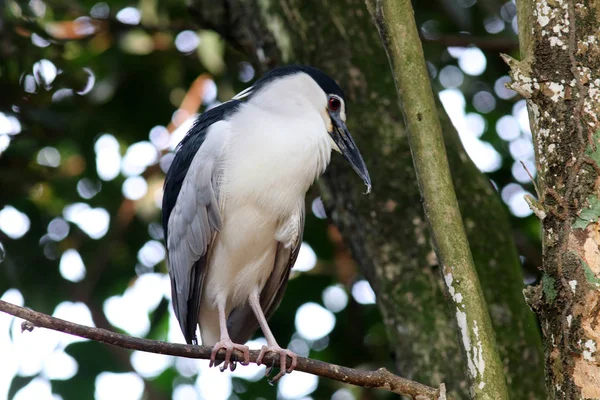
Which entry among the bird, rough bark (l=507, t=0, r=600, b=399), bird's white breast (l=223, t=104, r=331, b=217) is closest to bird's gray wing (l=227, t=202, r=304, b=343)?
the bird

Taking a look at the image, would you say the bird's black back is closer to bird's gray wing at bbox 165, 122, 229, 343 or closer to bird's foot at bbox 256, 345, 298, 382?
bird's gray wing at bbox 165, 122, 229, 343

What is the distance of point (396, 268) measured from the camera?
122 inches

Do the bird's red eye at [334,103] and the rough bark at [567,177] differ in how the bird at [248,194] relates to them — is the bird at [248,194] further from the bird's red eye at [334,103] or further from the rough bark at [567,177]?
the rough bark at [567,177]

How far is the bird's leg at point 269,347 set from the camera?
2.65m

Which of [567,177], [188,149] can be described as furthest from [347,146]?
[567,177]

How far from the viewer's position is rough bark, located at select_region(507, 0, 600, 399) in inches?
72.6

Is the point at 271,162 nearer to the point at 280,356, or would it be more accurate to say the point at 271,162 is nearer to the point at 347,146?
the point at 347,146

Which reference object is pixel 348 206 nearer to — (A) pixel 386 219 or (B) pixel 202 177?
(A) pixel 386 219

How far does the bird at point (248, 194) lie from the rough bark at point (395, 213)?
226 mm

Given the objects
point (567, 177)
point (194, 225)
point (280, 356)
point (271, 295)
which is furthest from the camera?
point (271, 295)

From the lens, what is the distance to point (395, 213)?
3164 mm

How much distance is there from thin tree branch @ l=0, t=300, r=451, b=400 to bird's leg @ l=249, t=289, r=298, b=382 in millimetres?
323

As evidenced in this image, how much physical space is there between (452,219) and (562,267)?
0.29 meters

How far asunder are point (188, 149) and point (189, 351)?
130 centimetres
